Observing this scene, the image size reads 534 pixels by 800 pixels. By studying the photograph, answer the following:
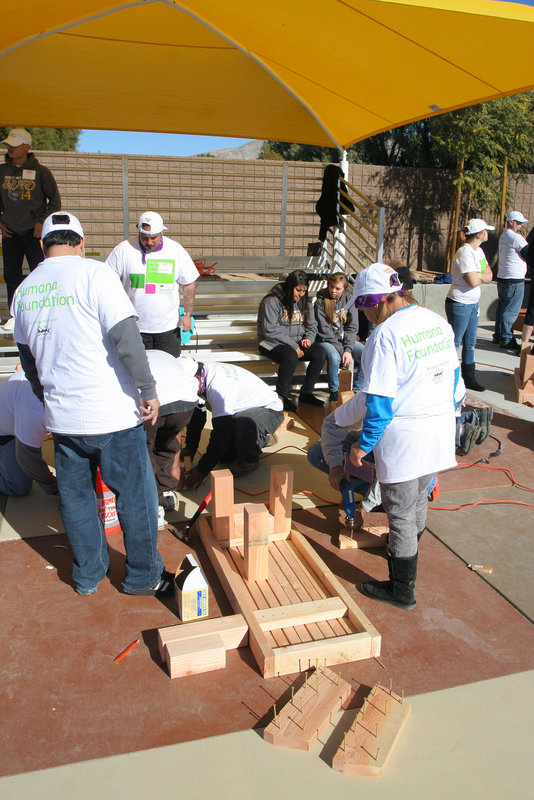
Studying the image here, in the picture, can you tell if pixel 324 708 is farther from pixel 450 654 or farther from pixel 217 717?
pixel 450 654

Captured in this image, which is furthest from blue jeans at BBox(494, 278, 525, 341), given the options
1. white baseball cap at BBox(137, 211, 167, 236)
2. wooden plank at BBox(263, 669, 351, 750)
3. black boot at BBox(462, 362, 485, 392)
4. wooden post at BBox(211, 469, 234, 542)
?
wooden plank at BBox(263, 669, 351, 750)

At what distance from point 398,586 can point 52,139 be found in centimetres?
2202

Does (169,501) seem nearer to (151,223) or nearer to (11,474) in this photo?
(11,474)

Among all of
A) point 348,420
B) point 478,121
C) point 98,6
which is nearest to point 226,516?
point 348,420

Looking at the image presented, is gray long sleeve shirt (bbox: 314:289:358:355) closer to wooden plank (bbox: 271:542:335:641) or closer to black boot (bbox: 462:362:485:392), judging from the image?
black boot (bbox: 462:362:485:392)

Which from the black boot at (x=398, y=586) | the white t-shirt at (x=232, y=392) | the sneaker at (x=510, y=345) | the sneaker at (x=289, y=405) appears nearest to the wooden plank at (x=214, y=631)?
the black boot at (x=398, y=586)

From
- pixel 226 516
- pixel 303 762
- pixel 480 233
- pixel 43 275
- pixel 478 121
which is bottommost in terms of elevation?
pixel 303 762

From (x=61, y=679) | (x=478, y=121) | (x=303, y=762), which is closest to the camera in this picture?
Result: (x=303, y=762)

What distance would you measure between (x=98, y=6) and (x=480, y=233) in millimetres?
4420

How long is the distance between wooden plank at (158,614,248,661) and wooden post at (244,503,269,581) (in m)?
0.36

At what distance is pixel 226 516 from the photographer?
3.91 meters

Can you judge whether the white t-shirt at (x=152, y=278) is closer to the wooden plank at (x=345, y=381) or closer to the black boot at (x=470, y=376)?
the wooden plank at (x=345, y=381)

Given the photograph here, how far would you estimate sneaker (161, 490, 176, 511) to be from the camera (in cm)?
449

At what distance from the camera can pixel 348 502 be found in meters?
4.13
